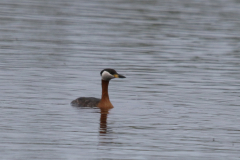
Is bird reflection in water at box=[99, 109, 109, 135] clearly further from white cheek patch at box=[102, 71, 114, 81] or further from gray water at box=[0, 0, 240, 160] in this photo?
white cheek patch at box=[102, 71, 114, 81]

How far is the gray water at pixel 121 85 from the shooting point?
13.9 metres

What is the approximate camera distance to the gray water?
13875 millimetres

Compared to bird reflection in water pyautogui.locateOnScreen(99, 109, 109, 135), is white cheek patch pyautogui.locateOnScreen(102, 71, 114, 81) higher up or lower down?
higher up

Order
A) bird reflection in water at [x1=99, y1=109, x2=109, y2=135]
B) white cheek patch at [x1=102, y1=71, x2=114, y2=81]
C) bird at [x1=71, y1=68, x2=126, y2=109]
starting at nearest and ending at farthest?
bird reflection in water at [x1=99, y1=109, x2=109, y2=135], bird at [x1=71, y1=68, x2=126, y2=109], white cheek patch at [x1=102, y1=71, x2=114, y2=81]

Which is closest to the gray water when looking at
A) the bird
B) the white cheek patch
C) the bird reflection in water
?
the bird reflection in water

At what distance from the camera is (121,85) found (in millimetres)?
22922

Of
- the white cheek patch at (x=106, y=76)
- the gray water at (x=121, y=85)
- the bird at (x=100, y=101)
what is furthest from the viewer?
the white cheek patch at (x=106, y=76)

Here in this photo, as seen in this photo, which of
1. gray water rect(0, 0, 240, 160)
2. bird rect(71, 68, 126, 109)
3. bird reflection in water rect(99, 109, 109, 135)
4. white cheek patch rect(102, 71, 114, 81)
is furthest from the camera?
white cheek patch rect(102, 71, 114, 81)

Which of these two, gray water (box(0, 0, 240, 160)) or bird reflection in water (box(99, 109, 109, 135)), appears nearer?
gray water (box(0, 0, 240, 160))

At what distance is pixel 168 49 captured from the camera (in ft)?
105

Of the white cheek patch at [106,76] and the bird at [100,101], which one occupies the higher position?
the white cheek patch at [106,76]

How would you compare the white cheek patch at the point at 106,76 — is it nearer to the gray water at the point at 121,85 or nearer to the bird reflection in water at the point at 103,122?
the gray water at the point at 121,85

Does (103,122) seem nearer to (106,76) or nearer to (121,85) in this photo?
(106,76)

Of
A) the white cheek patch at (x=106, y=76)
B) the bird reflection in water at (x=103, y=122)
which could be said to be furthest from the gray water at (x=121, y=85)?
the white cheek patch at (x=106, y=76)
